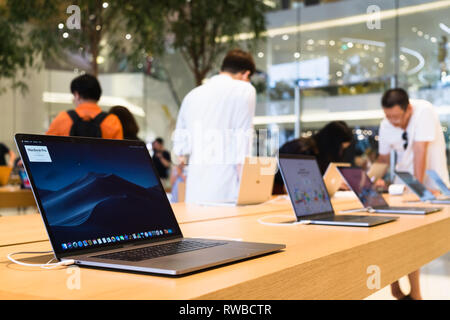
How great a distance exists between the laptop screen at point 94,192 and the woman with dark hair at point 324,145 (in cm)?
265

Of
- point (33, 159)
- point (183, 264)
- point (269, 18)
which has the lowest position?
point (183, 264)

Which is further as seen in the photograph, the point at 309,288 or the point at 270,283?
the point at 309,288

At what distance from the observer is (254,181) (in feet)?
9.29

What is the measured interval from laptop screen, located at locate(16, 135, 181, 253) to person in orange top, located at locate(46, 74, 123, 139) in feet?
6.38

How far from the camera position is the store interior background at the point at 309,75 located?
7.70 metres

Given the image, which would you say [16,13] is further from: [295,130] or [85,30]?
[295,130]

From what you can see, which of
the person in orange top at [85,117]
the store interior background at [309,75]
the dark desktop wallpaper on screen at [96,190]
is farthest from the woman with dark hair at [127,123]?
the store interior background at [309,75]

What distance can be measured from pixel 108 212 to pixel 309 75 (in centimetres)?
797

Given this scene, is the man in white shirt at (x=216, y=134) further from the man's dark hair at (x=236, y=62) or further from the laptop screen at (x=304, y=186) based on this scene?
the laptop screen at (x=304, y=186)

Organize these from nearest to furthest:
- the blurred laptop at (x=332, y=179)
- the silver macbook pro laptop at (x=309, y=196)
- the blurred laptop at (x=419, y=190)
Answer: the silver macbook pro laptop at (x=309, y=196) < the blurred laptop at (x=419, y=190) < the blurred laptop at (x=332, y=179)

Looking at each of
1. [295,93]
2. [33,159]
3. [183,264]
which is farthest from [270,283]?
[295,93]

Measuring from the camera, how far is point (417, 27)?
7785 millimetres

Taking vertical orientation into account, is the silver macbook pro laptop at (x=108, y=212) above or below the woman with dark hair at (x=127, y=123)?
below

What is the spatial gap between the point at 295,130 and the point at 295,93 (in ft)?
2.01
